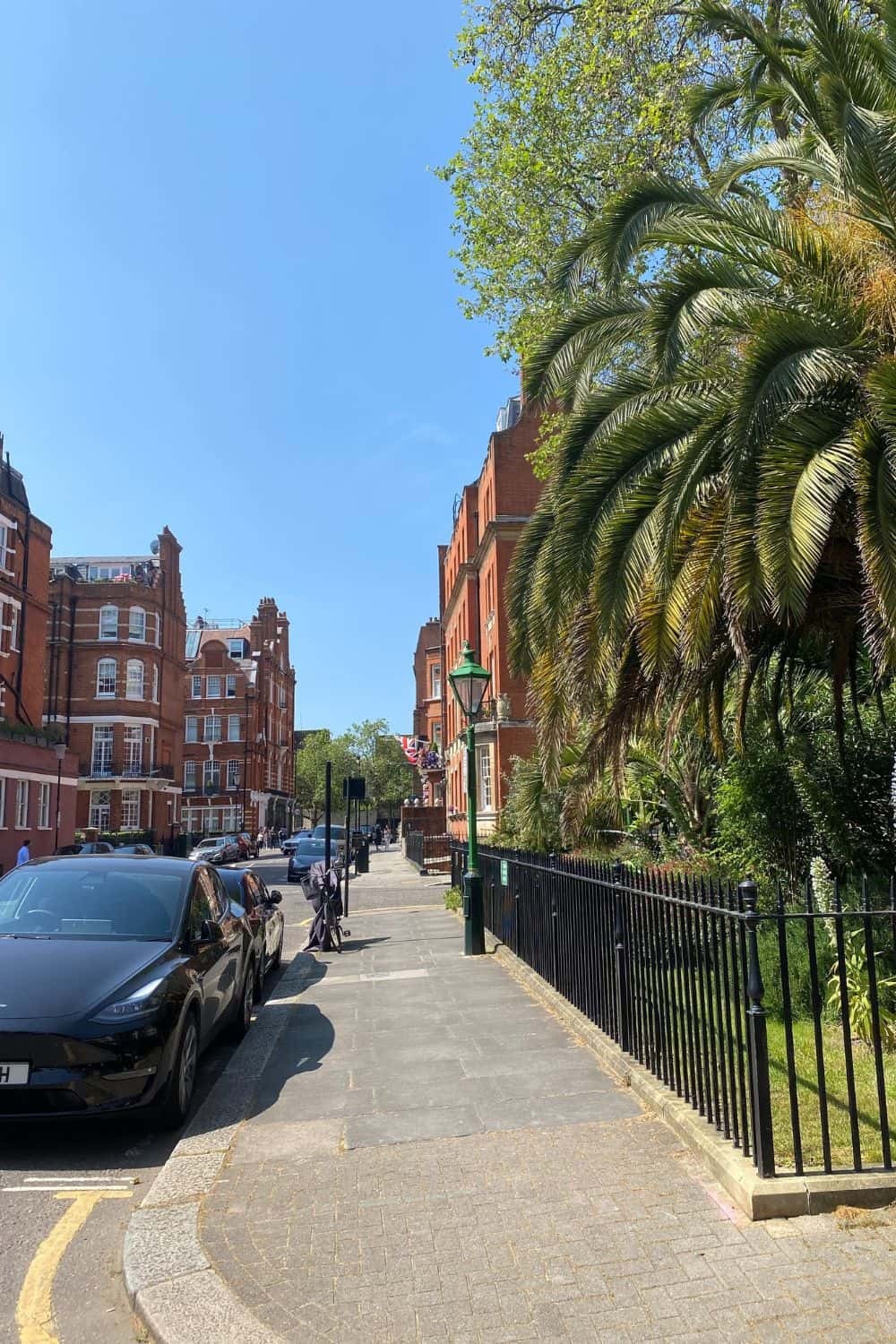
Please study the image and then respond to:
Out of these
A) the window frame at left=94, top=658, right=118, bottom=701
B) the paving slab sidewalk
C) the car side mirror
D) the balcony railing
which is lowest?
the paving slab sidewalk

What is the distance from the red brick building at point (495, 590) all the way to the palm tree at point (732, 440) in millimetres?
19854

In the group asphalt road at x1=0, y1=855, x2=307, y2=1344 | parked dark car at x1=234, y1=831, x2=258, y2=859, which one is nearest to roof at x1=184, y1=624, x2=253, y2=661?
parked dark car at x1=234, y1=831, x2=258, y2=859

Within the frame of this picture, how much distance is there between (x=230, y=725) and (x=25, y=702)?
33622 millimetres

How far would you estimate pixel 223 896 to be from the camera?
8258 mm

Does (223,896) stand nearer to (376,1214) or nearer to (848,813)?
(376,1214)

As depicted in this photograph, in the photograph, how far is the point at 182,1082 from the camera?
5.80 meters

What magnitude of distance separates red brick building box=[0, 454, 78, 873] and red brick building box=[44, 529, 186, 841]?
1262 centimetres

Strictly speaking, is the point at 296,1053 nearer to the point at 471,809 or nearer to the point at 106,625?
the point at 471,809

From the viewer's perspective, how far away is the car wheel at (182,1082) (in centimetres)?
564

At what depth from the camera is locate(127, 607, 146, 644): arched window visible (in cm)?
5700

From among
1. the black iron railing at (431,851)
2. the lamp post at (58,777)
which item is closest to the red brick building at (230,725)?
the lamp post at (58,777)

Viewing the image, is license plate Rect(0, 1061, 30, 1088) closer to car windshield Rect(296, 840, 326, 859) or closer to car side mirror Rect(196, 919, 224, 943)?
car side mirror Rect(196, 919, 224, 943)

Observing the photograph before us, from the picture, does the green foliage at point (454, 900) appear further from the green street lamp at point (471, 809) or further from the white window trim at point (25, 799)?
the white window trim at point (25, 799)

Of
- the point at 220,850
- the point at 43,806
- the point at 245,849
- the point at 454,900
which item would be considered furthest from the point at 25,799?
the point at 454,900
